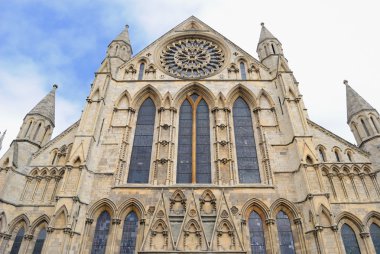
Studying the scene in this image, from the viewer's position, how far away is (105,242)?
13.2 metres

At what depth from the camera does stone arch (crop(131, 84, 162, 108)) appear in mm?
18531

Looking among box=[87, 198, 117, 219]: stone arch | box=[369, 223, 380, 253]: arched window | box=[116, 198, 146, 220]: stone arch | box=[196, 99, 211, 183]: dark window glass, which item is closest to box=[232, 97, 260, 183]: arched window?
box=[196, 99, 211, 183]: dark window glass

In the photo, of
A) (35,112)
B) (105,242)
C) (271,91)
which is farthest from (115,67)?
(105,242)

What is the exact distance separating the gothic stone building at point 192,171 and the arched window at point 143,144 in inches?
2.4

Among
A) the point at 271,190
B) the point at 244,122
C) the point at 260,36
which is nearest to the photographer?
the point at 271,190

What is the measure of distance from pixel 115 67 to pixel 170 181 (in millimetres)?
9634

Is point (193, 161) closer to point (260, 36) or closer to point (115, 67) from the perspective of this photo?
point (115, 67)

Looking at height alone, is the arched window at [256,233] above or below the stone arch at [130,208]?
below

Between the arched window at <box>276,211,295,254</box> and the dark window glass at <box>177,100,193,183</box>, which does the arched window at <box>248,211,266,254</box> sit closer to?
the arched window at <box>276,211,295,254</box>

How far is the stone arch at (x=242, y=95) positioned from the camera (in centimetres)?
1841

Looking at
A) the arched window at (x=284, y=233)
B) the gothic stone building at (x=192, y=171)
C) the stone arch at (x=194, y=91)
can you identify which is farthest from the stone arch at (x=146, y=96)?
the arched window at (x=284, y=233)

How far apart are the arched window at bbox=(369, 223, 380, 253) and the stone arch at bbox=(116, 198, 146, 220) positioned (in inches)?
395

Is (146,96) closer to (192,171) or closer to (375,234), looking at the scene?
(192,171)

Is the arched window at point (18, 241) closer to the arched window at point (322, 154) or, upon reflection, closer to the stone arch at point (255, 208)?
the stone arch at point (255, 208)
